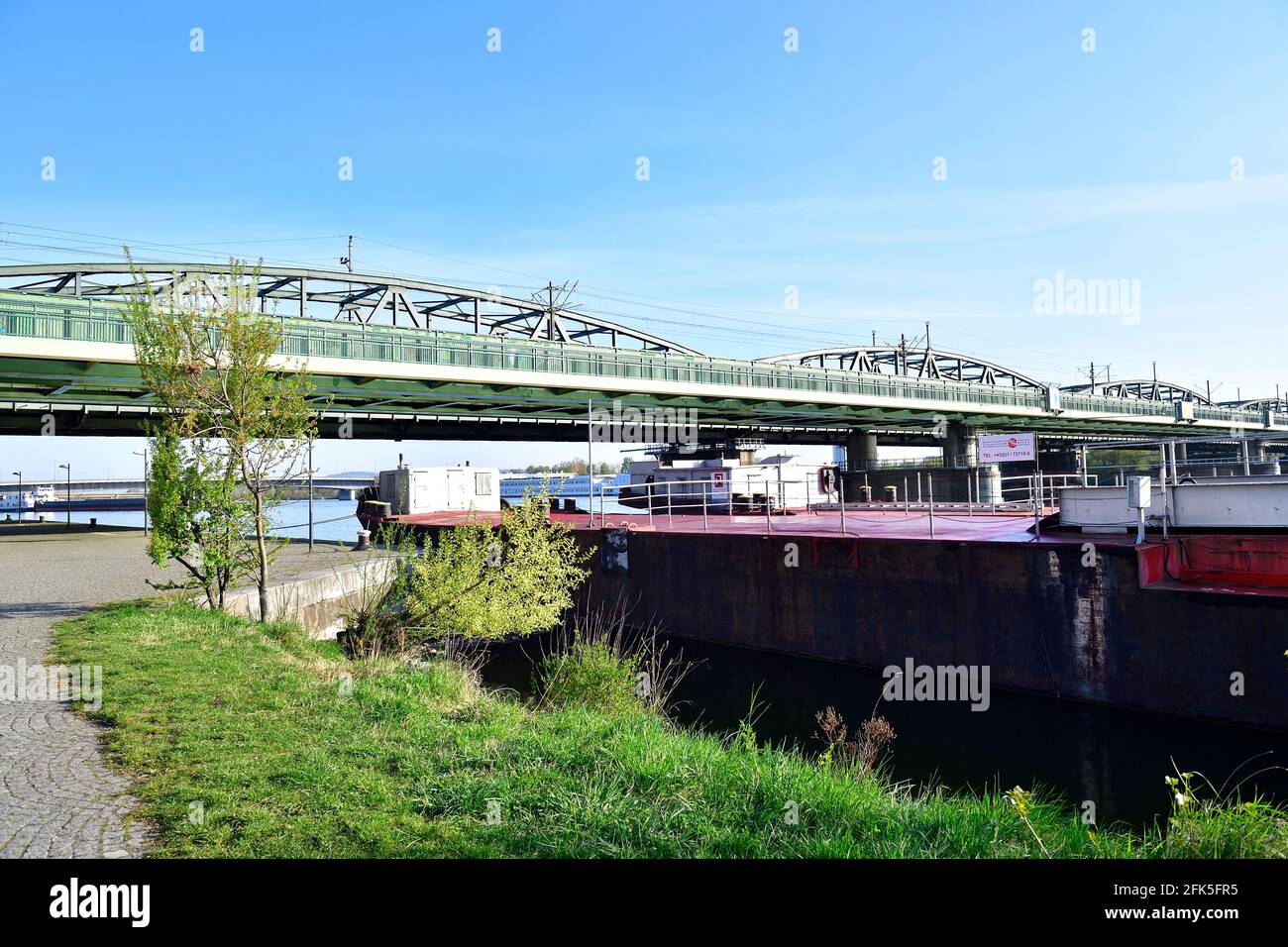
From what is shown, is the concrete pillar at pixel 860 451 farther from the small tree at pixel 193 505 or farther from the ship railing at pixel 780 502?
the small tree at pixel 193 505

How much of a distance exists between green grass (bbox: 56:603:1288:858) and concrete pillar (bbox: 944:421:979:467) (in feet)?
222

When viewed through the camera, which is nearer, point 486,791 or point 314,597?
point 486,791

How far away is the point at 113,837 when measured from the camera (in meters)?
4.97

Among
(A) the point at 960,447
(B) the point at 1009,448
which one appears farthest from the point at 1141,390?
(B) the point at 1009,448

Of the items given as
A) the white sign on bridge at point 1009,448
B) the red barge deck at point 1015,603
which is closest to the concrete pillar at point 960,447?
the white sign on bridge at point 1009,448

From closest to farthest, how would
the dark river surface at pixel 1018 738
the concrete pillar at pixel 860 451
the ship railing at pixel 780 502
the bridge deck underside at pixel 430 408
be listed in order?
the dark river surface at pixel 1018 738 → the ship railing at pixel 780 502 → the bridge deck underside at pixel 430 408 → the concrete pillar at pixel 860 451

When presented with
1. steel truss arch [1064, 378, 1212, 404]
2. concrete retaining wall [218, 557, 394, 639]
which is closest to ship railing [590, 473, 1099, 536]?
concrete retaining wall [218, 557, 394, 639]

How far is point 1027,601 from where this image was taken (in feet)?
53.2

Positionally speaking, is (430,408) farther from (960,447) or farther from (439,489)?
(960,447)

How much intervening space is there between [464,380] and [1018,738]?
27212 millimetres

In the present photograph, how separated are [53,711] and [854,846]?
8.02 metres

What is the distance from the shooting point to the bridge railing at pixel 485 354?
2570 cm

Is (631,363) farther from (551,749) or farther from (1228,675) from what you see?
(551,749)

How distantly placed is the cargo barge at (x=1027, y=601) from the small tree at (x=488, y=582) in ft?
10.2
